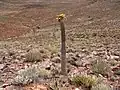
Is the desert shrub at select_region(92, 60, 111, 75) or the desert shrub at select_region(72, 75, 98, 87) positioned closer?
the desert shrub at select_region(72, 75, 98, 87)

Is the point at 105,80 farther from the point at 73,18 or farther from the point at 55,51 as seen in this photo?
the point at 73,18

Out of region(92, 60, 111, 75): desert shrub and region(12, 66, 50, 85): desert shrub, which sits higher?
region(12, 66, 50, 85): desert shrub

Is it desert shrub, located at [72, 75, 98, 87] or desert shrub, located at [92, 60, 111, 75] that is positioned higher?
desert shrub, located at [72, 75, 98, 87]

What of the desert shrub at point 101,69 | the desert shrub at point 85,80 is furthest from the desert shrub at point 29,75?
the desert shrub at point 101,69

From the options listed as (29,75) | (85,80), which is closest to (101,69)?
(85,80)

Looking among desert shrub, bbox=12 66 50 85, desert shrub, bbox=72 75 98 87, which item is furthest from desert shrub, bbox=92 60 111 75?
desert shrub, bbox=12 66 50 85

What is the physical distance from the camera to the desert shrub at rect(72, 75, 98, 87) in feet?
27.3

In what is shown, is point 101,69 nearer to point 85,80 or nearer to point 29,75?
point 85,80

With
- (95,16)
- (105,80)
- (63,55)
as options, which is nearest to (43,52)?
(63,55)

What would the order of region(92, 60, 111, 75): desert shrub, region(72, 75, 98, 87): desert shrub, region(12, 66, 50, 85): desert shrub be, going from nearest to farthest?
region(72, 75, 98, 87): desert shrub < region(12, 66, 50, 85): desert shrub < region(92, 60, 111, 75): desert shrub

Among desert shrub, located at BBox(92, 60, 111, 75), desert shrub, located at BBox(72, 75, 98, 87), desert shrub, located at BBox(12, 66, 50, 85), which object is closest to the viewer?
desert shrub, located at BBox(72, 75, 98, 87)

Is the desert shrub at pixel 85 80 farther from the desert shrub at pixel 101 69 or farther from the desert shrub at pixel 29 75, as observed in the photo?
the desert shrub at pixel 101 69

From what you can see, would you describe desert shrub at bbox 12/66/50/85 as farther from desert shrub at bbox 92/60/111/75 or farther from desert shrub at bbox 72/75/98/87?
desert shrub at bbox 92/60/111/75

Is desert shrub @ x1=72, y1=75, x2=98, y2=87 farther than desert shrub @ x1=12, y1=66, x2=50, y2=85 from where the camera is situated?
No
